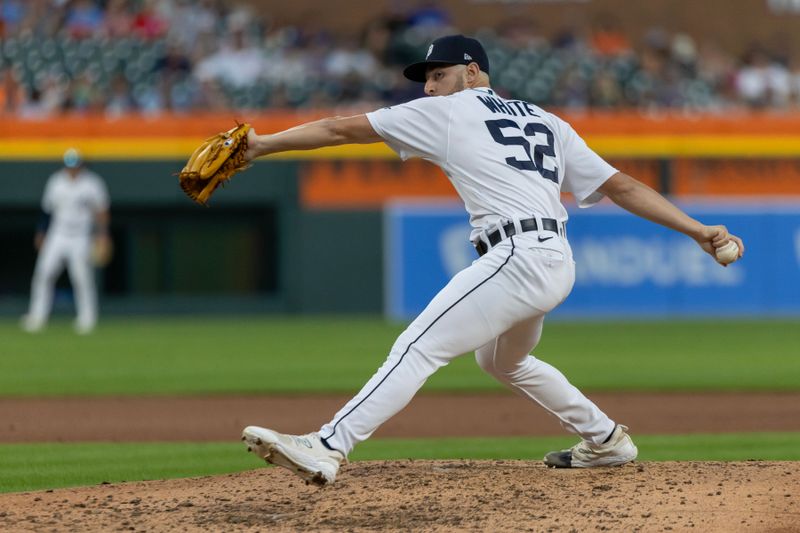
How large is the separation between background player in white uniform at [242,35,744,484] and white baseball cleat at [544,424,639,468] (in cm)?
54

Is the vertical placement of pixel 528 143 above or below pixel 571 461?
above

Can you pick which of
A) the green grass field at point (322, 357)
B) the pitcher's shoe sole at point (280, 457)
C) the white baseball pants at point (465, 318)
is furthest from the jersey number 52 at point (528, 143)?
the green grass field at point (322, 357)

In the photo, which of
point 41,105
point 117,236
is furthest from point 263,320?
point 41,105

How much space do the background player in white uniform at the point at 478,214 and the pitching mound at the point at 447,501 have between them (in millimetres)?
366

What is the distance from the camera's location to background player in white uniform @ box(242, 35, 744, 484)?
4.65 metres

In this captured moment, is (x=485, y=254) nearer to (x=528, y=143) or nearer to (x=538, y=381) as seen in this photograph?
(x=528, y=143)

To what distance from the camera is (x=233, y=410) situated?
8.88m

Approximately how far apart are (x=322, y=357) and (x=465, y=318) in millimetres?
7566

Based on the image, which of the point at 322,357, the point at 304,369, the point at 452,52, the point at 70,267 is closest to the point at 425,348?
the point at 452,52

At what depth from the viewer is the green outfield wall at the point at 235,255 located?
17.4 meters

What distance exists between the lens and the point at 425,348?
15.4 ft

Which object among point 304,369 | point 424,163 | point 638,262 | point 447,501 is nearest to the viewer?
point 447,501

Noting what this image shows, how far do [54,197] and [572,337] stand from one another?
623 cm

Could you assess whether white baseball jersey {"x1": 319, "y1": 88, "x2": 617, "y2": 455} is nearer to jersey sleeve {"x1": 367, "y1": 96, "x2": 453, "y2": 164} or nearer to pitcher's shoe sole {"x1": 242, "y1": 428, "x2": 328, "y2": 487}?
jersey sleeve {"x1": 367, "y1": 96, "x2": 453, "y2": 164}
